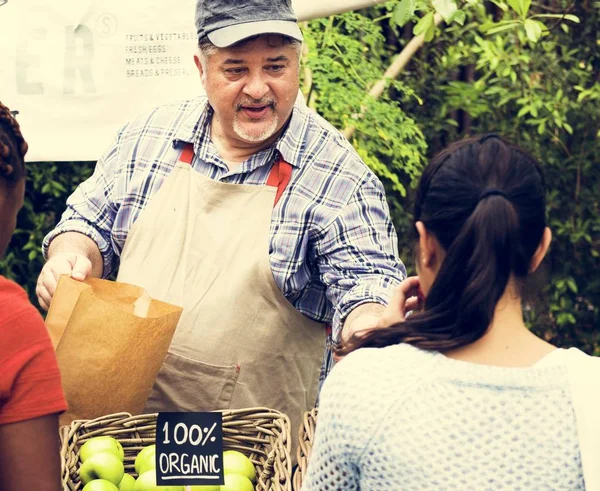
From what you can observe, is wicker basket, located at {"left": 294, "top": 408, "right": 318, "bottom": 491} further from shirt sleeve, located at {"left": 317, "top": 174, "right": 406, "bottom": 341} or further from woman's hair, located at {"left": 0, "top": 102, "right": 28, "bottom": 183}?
woman's hair, located at {"left": 0, "top": 102, "right": 28, "bottom": 183}

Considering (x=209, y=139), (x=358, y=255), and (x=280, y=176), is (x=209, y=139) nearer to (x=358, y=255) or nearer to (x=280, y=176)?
(x=280, y=176)

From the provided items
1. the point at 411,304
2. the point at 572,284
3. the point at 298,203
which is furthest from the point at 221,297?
the point at 572,284

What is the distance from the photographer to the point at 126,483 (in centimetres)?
241

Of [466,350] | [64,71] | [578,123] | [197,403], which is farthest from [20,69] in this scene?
[578,123]

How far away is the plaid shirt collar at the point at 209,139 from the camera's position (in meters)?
2.93

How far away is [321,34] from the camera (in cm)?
455

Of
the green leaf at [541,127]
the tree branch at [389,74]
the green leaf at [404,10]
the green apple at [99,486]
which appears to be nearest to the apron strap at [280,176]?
the green leaf at [404,10]

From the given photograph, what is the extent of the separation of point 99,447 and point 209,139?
994 mm

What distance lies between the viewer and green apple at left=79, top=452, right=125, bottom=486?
2355mm

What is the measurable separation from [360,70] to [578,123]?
1.63 metres

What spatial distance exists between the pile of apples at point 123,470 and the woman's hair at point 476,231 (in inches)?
28.5

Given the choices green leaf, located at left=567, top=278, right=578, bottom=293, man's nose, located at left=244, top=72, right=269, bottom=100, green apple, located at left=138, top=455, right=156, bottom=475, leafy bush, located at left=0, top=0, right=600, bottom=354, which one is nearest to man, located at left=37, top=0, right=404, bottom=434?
man's nose, located at left=244, top=72, right=269, bottom=100

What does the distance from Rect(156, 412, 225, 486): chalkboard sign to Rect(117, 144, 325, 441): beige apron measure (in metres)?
0.52

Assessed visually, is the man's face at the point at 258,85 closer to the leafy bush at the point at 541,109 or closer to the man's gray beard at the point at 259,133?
the man's gray beard at the point at 259,133
